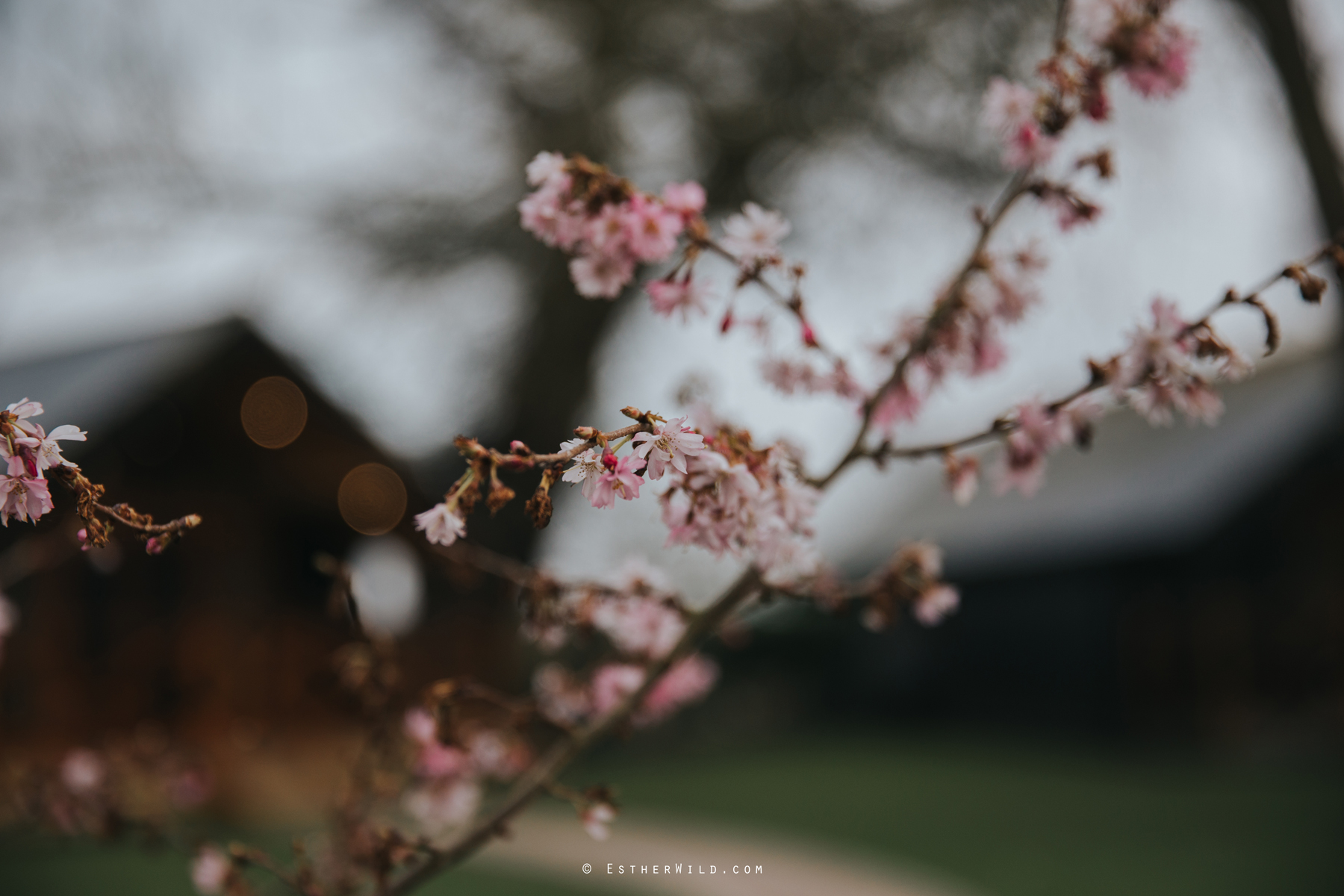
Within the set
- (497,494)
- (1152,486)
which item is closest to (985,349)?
(497,494)

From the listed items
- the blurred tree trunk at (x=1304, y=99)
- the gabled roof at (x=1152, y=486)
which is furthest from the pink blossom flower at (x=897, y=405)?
the gabled roof at (x=1152, y=486)

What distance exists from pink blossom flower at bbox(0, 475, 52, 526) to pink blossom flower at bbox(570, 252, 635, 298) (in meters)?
0.72

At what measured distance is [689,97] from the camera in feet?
30.1

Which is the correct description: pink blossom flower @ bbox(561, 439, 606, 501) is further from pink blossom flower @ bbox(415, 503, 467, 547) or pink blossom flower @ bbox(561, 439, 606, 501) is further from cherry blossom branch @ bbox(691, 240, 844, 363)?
cherry blossom branch @ bbox(691, 240, 844, 363)

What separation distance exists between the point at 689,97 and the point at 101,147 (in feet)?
16.8

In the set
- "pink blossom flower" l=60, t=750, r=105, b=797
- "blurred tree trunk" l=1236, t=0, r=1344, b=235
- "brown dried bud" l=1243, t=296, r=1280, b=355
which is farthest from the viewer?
"blurred tree trunk" l=1236, t=0, r=1344, b=235

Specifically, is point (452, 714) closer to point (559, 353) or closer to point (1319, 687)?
point (559, 353)

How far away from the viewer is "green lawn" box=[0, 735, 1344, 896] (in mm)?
6215

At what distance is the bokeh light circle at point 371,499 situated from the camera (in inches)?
388

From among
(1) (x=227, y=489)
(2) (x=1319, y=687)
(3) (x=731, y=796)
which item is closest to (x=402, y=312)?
(1) (x=227, y=489)

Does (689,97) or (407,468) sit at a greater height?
(689,97)

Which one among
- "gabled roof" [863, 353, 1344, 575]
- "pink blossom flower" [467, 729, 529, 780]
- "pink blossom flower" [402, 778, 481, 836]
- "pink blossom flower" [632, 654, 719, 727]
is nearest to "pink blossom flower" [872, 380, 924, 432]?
"pink blossom flower" [632, 654, 719, 727]

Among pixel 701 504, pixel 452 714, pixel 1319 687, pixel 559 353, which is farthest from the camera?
pixel 1319 687

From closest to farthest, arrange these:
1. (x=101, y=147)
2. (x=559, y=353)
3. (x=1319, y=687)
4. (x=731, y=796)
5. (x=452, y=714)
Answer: (x=452, y=714) → (x=101, y=147) → (x=559, y=353) → (x=731, y=796) → (x=1319, y=687)
